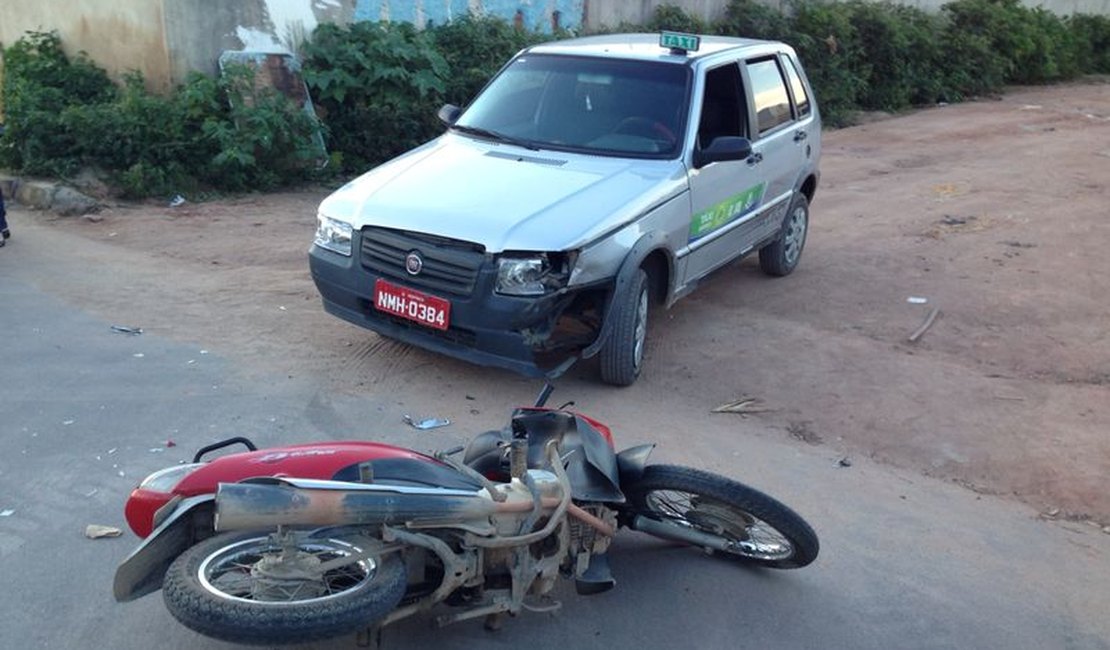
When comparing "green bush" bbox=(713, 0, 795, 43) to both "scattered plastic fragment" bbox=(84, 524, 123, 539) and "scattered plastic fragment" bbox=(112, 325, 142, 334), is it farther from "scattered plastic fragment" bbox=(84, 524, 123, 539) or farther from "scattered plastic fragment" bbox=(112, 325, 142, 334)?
"scattered plastic fragment" bbox=(84, 524, 123, 539)

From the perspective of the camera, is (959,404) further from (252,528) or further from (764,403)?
(252,528)

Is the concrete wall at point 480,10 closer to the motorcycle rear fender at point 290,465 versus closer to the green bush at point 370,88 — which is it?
the green bush at point 370,88

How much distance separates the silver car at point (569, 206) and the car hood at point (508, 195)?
12mm

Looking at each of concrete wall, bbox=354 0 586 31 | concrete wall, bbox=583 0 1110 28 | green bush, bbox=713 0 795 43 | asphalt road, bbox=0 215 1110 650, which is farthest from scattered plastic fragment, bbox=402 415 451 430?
green bush, bbox=713 0 795 43

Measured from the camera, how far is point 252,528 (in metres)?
3.25

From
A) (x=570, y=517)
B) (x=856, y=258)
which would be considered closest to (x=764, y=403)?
(x=570, y=517)

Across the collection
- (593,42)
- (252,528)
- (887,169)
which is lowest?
(887,169)

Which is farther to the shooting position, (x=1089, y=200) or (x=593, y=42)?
(x=1089, y=200)

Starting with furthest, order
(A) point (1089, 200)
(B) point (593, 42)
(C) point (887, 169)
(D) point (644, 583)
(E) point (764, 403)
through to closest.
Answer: (C) point (887, 169) → (A) point (1089, 200) → (B) point (593, 42) → (E) point (764, 403) → (D) point (644, 583)

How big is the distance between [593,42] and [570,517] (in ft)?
16.2

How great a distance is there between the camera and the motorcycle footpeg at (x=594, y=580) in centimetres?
399

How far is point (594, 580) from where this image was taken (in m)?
3.99

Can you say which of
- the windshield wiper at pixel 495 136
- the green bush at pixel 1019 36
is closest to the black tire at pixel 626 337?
the windshield wiper at pixel 495 136

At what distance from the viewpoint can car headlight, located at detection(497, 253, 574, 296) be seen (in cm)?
594
